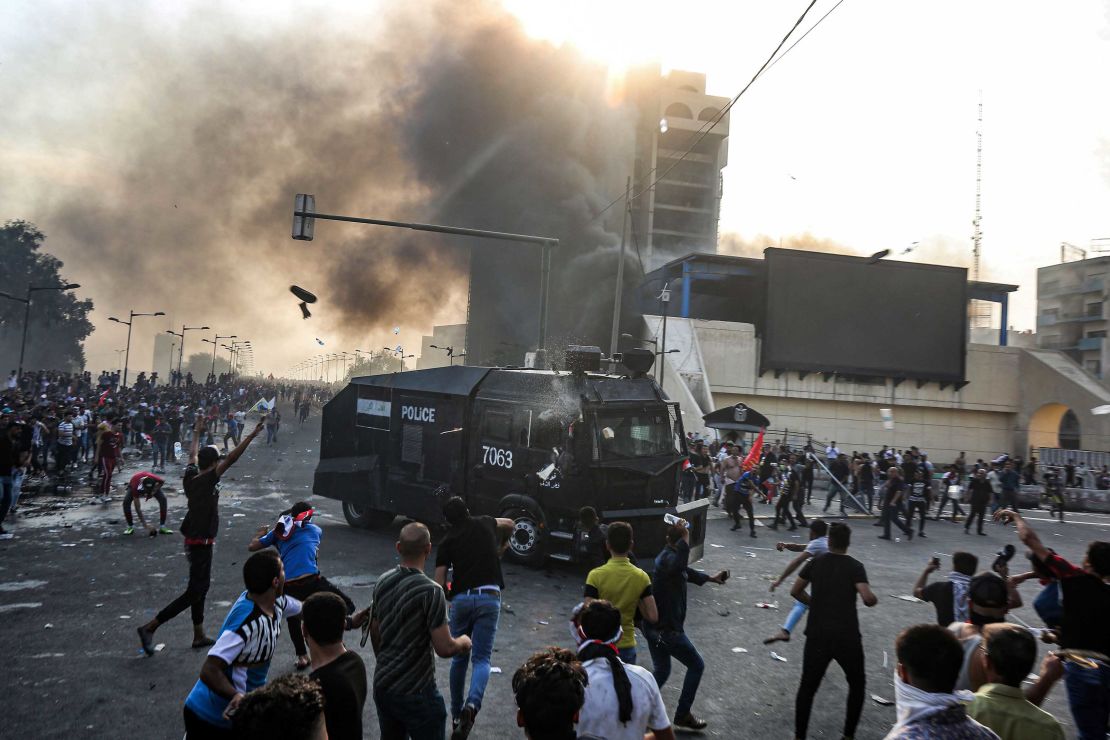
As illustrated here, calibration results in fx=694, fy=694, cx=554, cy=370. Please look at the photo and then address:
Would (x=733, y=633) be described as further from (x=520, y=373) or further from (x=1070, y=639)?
(x=520, y=373)

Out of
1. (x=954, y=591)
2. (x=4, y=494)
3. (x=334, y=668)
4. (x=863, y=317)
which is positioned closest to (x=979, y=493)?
(x=954, y=591)

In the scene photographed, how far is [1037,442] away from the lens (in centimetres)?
4034

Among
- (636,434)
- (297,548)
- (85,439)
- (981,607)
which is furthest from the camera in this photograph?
(85,439)

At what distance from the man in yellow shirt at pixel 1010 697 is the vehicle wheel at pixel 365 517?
34.7 feet

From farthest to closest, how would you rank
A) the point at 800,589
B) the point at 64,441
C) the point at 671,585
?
the point at 64,441, the point at 800,589, the point at 671,585

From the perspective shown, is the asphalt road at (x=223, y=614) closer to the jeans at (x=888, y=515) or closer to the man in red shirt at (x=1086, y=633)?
the jeans at (x=888, y=515)

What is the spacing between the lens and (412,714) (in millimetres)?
3480

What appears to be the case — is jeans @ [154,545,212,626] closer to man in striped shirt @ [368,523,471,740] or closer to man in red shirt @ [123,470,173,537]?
man in striped shirt @ [368,523,471,740]

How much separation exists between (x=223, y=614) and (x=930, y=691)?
22.6ft

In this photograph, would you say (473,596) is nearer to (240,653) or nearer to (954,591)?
(240,653)

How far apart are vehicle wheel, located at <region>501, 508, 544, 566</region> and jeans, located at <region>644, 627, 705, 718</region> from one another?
4.81 meters

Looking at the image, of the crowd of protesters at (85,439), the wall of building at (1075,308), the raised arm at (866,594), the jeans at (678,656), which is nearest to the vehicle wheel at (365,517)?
the crowd of protesters at (85,439)

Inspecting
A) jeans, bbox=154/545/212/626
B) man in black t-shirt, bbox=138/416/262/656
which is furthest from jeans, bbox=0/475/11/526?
jeans, bbox=154/545/212/626

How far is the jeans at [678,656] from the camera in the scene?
15.9 feet
